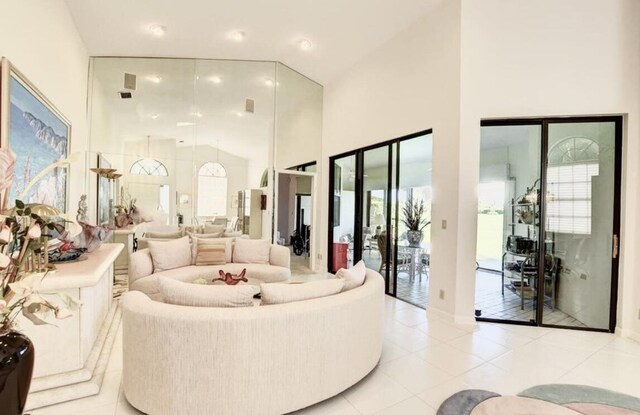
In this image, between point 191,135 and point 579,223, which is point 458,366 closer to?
point 579,223

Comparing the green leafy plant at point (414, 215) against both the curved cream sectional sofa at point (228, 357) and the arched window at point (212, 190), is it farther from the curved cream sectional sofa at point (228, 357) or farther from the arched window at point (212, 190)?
the arched window at point (212, 190)

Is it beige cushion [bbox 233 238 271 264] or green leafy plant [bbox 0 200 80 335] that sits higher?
green leafy plant [bbox 0 200 80 335]

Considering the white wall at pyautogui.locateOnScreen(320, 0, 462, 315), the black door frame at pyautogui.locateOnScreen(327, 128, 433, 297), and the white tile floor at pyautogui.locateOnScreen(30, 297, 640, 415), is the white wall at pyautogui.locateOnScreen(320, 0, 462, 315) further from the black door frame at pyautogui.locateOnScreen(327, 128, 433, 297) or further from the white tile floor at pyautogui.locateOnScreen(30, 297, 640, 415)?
the white tile floor at pyautogui.locateOnScreen(30, 297, 640, 415)

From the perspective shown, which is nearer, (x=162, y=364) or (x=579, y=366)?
(x=162, y=364)

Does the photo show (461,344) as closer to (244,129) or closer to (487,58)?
(487,58)

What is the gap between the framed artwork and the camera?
2.40 meters

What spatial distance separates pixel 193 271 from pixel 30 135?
2.27 m

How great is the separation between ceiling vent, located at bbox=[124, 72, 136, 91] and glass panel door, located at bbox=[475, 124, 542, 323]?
601 centimetres

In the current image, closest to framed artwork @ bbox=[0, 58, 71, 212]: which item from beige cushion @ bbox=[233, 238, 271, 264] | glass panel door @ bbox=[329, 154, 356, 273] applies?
beige cushion @ bbox=[233, 238, 271, 264]

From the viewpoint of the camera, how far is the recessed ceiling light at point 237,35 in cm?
485

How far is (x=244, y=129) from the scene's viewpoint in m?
6.33

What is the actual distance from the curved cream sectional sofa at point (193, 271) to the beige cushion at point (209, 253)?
7 cm

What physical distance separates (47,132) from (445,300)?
486 cm

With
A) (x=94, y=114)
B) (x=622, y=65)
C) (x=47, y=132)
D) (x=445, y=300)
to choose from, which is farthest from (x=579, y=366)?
(x=94, y=114)
